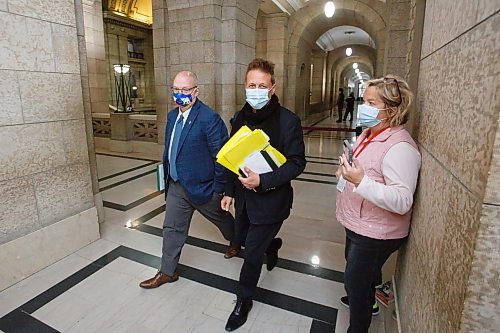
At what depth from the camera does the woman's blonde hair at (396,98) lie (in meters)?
1.49

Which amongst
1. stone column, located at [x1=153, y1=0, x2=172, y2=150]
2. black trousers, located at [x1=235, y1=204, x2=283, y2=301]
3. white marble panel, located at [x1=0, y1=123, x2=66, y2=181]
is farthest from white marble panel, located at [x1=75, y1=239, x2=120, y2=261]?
stone column, located at [x1=153, y1=0, x2=172, y2=150]

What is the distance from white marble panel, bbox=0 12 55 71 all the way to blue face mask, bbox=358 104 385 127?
2.77 metres

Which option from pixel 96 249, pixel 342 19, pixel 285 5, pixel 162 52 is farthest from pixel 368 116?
pixel 342 19

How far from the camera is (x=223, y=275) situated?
277 centimetres

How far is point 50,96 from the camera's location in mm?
2869

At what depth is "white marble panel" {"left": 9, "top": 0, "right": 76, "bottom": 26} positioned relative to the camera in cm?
255

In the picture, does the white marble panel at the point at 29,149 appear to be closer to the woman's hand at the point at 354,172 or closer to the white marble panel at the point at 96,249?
the white marble panel at the point at 96,249

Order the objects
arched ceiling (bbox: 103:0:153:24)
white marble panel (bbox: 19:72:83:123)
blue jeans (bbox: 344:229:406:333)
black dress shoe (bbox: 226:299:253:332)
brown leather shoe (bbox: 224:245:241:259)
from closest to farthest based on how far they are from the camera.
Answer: blue jeans (bbox: 344:229:406:333), black dress shoe (bbox: 226:299:253:332), white marble panel (bbox: 19:72:83:123), brown leather shoe (bbox: 224:245:241:259), arched ceiling (bbox: 103:0:153:24)

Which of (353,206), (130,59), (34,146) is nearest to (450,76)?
(353,206)


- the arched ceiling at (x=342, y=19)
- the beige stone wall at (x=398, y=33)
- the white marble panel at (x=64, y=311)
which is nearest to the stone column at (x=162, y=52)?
the beige stone wall at (x=398, y=33)

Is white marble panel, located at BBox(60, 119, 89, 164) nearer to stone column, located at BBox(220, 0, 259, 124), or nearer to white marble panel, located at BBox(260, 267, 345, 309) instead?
white marble panel, located at BBox(260, 267, 345, 309)

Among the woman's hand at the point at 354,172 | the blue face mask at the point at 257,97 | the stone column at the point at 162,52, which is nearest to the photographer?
the woman's hand at the point at 354,172

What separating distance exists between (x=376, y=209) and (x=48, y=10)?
126 inches

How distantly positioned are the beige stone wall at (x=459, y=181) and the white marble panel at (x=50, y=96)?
A: 9.99 ft
